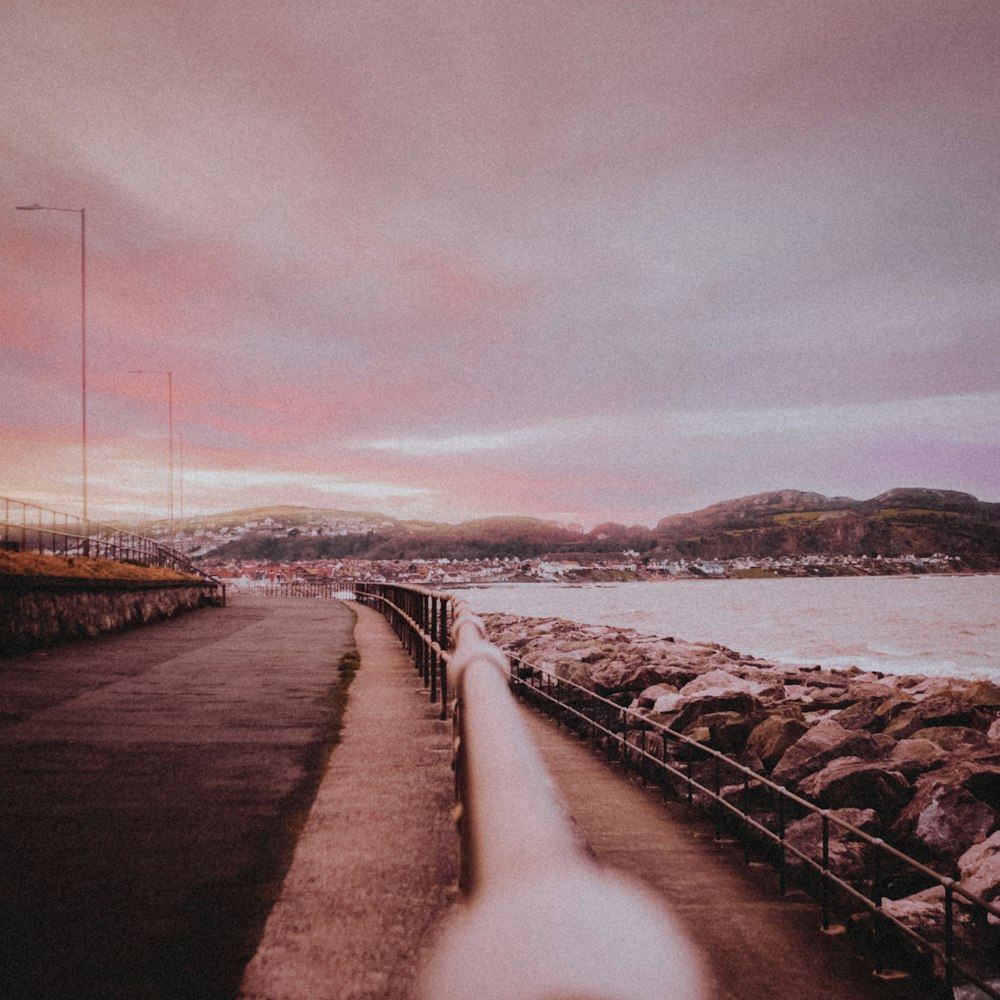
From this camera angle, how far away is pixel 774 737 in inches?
473

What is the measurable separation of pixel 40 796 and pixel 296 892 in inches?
92.8

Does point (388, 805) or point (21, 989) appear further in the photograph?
point (388, 805)

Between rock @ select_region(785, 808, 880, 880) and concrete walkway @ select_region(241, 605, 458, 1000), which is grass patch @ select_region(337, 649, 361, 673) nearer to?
concrete walkway @ select_region(241, 605, 458, 1000)

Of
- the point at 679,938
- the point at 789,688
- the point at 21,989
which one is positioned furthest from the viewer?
the point at 789,688

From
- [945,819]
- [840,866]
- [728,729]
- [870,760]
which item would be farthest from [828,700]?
[840,866]

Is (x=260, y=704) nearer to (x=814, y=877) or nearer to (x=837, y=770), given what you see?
(x=814, y=877)

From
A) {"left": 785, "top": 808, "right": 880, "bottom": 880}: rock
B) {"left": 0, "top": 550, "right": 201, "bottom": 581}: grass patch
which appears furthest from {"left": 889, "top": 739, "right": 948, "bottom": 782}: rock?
{"left": 0, "top": 550, "right": 201, "bottom": 581}: grass patch

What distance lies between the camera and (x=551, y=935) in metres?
0.67

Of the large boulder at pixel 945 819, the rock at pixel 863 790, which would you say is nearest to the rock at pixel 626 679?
the rock at pixel 863 790

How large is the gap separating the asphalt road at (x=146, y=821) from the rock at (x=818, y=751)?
5889 mm

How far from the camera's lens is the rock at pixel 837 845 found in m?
7.70

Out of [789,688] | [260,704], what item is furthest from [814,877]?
[789,688]

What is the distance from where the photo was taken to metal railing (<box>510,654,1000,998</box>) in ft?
19.0

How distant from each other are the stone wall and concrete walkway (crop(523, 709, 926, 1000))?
27.1 ft
